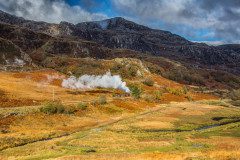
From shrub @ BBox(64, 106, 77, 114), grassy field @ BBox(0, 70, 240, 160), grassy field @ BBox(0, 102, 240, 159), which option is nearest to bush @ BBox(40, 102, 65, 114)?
grassy field @ BBox(0, 70, 240, 160)

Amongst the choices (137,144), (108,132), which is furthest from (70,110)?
(137,144)

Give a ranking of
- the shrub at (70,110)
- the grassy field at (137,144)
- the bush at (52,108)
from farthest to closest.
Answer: the shrub at (70,110)
the bush at (52,108)
the grassy field at (137,144)

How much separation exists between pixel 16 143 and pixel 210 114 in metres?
76.2

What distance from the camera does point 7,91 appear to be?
14675 centimetres

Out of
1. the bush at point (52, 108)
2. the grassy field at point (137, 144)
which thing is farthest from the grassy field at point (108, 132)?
the bush at point (52, 108)

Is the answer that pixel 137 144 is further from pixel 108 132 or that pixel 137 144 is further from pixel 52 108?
pixel 52 108

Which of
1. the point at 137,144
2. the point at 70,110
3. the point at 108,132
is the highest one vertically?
the point at 70,110

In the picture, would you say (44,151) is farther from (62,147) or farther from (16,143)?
(16,143)

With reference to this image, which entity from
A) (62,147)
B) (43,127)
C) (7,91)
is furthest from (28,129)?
(7,91)

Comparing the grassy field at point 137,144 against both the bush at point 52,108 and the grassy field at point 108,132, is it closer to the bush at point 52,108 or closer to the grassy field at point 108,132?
the grassy field at point 108,132

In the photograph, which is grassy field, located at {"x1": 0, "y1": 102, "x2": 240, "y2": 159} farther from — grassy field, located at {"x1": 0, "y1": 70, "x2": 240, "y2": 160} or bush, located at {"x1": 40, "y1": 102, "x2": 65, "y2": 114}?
bush, located at {"x1": 40, "y1": 102, "x2": 65, "y2": 114}

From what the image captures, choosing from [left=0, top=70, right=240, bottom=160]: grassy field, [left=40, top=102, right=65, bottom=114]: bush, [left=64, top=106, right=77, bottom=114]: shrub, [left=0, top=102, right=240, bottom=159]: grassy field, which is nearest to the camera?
[left=0, top=102, right=240, bottom=159]: grassy field

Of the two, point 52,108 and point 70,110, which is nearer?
point 52,108

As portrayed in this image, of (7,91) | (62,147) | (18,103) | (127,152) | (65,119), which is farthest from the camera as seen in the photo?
(7,91)
